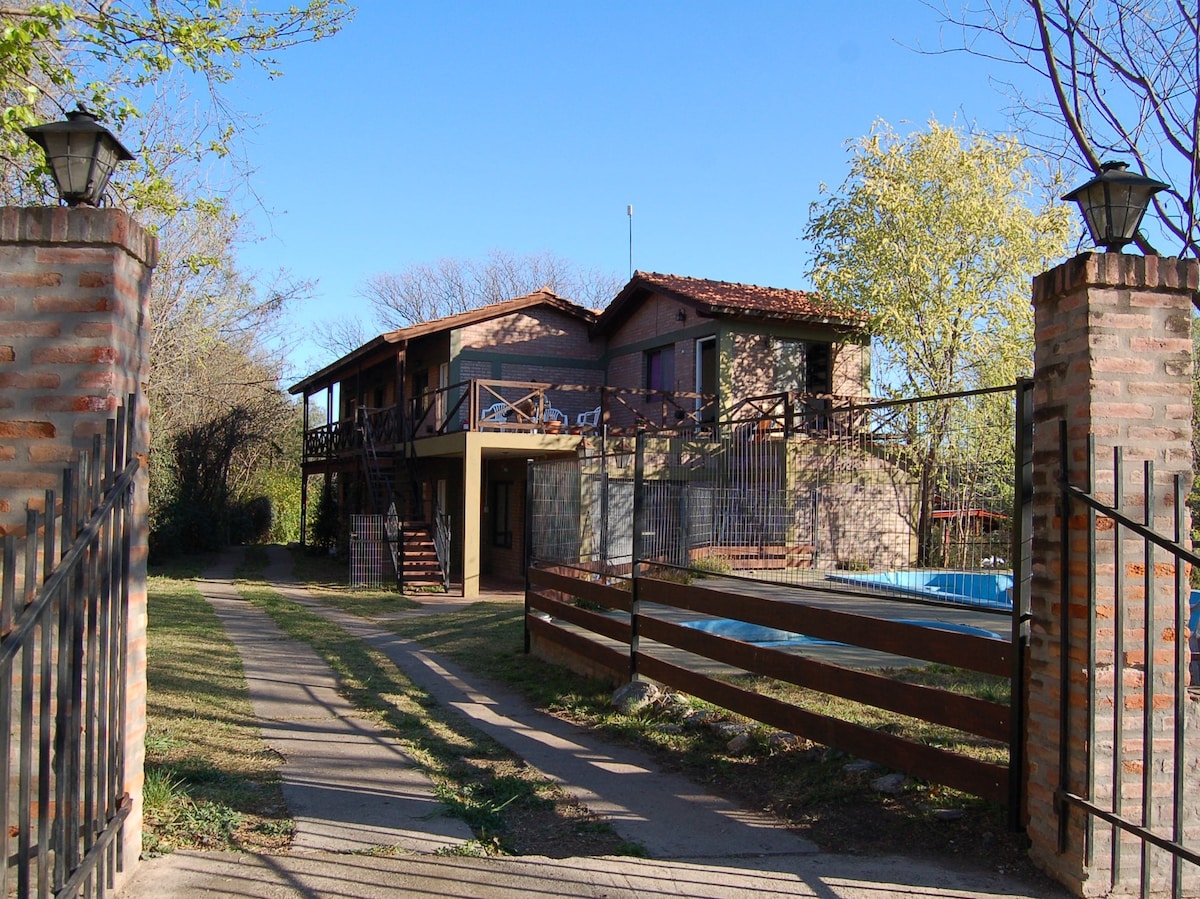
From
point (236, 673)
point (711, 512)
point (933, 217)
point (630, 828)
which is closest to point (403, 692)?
point (236, 673)

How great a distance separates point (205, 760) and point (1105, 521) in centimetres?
506

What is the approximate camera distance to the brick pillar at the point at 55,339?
12.0ft

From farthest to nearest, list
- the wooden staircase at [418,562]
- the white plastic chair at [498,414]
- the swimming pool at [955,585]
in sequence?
the white plastic chair at [498,414] → the wooden staircase at [418,562] → the swimming pool at [955,585]

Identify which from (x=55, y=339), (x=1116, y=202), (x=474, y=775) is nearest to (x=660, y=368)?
(x=474, y=775)

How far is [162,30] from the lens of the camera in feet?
30.6

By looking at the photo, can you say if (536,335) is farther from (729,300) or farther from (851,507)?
(851,507)

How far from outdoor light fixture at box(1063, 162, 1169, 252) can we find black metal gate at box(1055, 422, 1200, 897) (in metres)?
0.84

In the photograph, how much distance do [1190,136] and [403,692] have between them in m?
8.87

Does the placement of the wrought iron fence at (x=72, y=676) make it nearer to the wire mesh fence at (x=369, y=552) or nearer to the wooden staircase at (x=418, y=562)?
the wooden staircase at (x=418, y=562)

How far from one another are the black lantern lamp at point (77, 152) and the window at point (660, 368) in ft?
59.5

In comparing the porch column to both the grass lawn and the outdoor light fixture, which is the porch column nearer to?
the grass lawn

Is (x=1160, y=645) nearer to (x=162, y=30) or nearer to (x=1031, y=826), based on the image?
(x=1031, y=826)

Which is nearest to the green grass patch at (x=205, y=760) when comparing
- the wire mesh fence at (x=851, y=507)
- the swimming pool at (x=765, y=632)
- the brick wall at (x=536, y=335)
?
the wire mesh fence at (x=851, y=507)

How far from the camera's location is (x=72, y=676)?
332 centimetres
